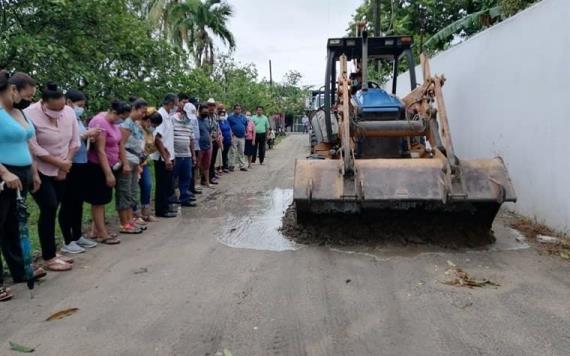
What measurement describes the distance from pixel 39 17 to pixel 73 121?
15.6 feet

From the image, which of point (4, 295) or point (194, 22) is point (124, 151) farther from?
point (194, 22)

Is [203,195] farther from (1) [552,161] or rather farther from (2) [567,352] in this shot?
(2) [567,352]

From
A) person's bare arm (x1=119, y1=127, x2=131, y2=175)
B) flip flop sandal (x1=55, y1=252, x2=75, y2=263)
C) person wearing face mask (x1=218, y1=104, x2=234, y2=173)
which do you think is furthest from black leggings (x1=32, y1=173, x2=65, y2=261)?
person wearing face mask (x1=218, y1=104, x2=234, y2=173)

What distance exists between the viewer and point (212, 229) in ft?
21.9

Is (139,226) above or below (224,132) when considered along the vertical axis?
below

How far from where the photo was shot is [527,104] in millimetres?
6559

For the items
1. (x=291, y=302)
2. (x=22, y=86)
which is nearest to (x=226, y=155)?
(x=22, y=86)

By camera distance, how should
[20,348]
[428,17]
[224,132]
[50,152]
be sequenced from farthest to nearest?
[428,17], [224,132], [50,152], [20,348]

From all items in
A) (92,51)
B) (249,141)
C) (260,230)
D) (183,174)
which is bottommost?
(260,230)

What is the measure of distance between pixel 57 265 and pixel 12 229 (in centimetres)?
62

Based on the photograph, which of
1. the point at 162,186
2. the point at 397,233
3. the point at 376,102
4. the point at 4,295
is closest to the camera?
the point at 4,295

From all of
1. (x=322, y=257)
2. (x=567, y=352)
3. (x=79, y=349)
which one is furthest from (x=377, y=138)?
(x=79, y=349)

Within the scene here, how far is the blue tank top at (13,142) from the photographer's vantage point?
4.04 metres

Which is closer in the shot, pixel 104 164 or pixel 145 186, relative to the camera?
pixel 104 164
